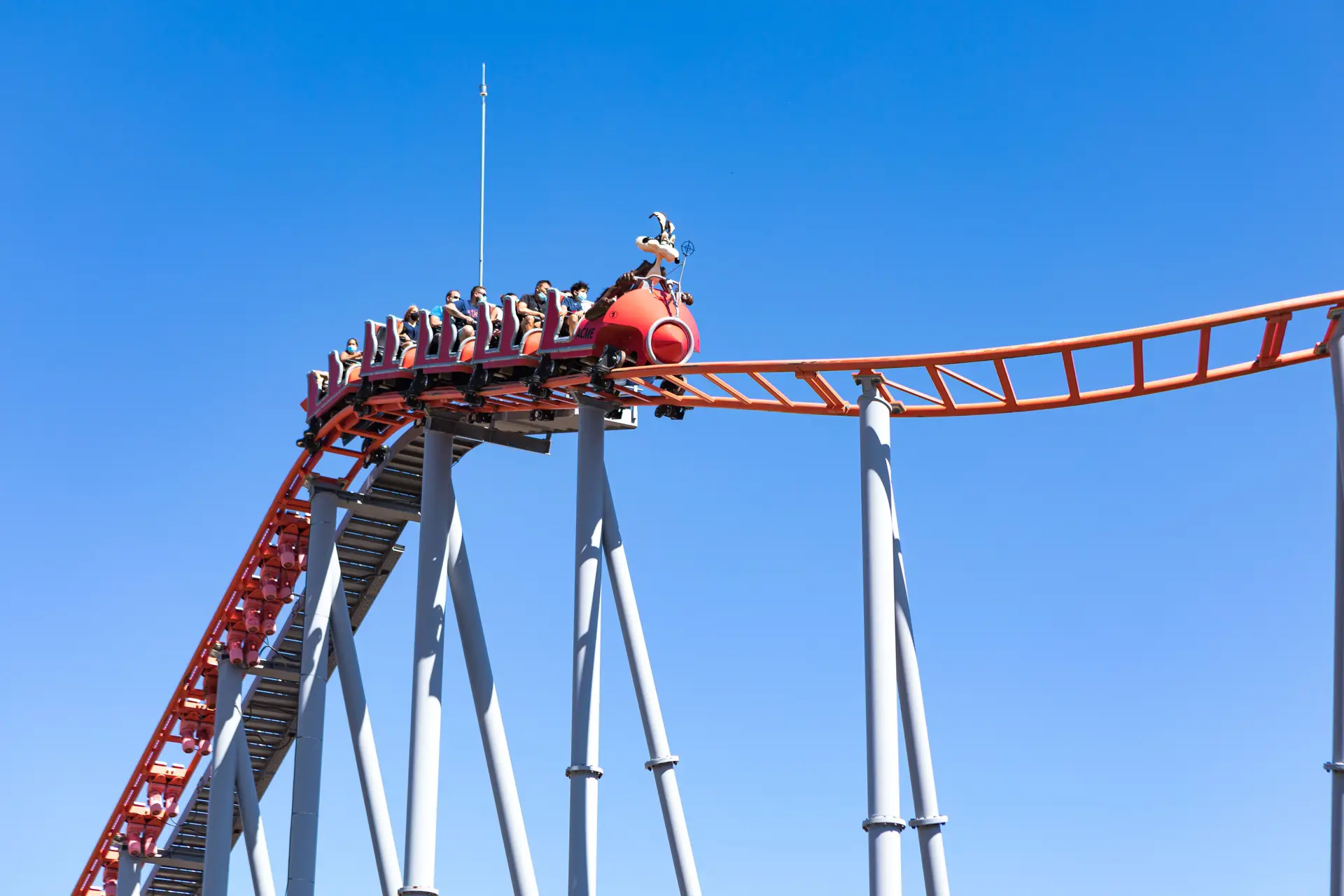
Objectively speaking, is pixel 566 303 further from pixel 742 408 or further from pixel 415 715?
pixel 415 715

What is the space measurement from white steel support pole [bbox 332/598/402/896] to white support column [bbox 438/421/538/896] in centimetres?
148

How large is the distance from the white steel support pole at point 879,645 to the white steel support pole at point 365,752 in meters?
6.68

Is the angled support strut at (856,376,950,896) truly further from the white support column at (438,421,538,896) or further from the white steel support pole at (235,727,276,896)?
the white steel support pole at (235,727,276,896)

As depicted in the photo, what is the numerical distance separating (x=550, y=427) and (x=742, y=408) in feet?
11.2

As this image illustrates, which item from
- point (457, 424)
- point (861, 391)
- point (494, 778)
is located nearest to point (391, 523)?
point (457, 424)

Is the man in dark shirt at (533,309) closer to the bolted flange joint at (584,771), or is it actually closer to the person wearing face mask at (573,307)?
the person wearing face mask at (573,307)

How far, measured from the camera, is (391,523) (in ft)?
74.2

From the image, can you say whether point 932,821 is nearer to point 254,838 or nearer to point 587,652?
point 587,652

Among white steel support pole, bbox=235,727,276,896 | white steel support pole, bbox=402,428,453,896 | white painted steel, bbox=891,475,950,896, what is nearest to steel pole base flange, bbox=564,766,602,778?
white steel support pole, bbox=402,428,453,896

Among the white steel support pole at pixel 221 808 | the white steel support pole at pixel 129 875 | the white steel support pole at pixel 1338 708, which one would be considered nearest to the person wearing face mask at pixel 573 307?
the white steel support pole at pixel 1338 708

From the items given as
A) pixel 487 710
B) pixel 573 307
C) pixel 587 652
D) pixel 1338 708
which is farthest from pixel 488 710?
pixel 1338 708

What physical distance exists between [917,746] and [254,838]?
406 inches

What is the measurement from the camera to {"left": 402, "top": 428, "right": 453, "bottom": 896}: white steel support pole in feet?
59.1

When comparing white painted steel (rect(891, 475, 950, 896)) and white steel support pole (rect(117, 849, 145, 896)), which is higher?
white painted steel (rect(891, 475, 950, 896))
